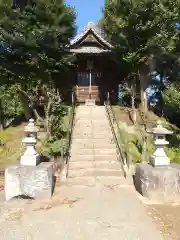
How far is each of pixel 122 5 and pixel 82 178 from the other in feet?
40.2

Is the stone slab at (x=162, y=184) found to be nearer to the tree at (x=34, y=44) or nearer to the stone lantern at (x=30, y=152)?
the stone lantern at (x=30, y=152)

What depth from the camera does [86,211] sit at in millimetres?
8125

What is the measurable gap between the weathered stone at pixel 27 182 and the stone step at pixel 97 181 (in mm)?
1997

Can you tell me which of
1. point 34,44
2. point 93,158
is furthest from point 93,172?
point 34,44

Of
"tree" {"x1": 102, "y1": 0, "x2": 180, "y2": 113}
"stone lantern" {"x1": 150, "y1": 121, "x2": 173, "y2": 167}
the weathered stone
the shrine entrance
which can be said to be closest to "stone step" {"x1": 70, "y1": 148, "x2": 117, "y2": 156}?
"stone lantern" {"x1": 150, "y1": 121, "x2": 173, "y2": 167}

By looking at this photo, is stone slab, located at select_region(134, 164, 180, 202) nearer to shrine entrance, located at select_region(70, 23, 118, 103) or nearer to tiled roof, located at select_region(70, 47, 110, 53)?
tiled roof, located at select_region(70, 47, 110, 53)

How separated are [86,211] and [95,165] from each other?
4959mm

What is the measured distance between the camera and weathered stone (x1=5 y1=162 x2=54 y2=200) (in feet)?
29.9

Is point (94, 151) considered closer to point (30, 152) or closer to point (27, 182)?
point (30, 152)

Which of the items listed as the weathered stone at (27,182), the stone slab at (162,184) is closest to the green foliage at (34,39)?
the weathered stone at (27,182)

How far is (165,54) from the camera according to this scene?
19.2 meters

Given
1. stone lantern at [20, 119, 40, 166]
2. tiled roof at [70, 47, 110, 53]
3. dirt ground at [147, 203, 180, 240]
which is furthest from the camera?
tiled roof at [70, 47, 110, 53]

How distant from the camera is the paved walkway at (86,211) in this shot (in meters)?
6.63

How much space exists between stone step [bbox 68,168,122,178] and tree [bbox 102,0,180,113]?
29.1ft
